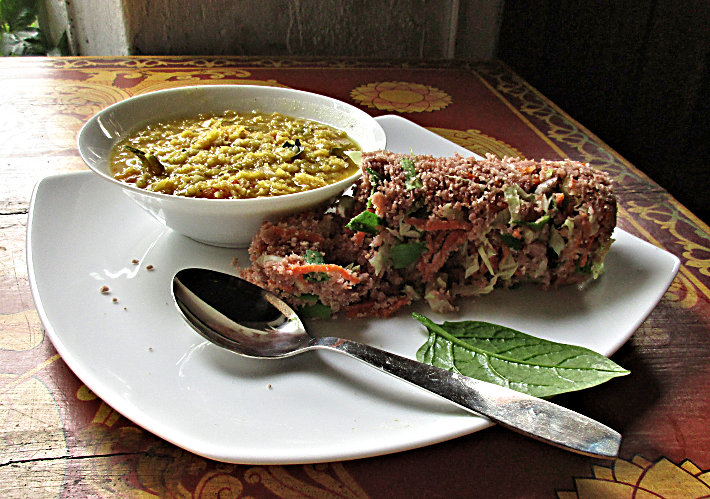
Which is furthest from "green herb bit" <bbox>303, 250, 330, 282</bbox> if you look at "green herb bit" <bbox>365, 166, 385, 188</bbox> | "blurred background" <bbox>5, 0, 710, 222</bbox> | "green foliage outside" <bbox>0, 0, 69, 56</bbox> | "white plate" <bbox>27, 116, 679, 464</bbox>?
"green foliage outside" <bbox>0, 0, 69, 56</bbox>

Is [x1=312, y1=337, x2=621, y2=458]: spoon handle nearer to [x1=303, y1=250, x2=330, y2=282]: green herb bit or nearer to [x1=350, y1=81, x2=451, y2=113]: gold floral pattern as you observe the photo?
[x1=303, y1=250, x2=330, y2=282]: green herb bit

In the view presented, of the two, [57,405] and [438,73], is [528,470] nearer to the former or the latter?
[57,405]

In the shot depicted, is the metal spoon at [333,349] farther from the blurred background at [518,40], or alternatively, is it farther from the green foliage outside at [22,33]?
the green foliage outside at [22,33]

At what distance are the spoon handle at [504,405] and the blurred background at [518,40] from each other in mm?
2679

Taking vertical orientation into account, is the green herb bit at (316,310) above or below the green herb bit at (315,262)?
below

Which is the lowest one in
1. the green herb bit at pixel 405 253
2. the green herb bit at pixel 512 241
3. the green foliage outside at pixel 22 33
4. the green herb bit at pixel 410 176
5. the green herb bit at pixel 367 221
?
the green foliage outside at pixel 22 33

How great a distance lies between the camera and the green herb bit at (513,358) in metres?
1.42

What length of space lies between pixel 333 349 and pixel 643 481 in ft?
2.45

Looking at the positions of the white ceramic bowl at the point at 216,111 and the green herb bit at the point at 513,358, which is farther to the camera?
the white ceramic bowl at the point at 216,111

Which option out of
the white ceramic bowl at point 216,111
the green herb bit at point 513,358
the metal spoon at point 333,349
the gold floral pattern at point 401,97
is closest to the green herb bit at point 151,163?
the white ceramic bowl at point 216,111

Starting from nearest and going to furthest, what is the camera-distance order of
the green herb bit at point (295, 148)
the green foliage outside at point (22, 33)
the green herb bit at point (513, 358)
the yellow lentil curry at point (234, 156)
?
the green herb bit at point (513, 358) → the yellow lentil curry at point (234, 156) → the green herb bit at point (295, 148) → the green foliage outside at point (22, 33)

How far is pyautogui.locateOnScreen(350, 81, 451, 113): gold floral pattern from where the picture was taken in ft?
11.3

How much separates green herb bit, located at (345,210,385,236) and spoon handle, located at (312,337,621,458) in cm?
38

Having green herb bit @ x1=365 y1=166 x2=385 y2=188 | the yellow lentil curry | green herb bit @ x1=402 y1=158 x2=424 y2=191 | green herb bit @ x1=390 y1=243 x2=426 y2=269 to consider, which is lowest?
green herb bit @ x1=390 y1=243 x2=426 y2=269
